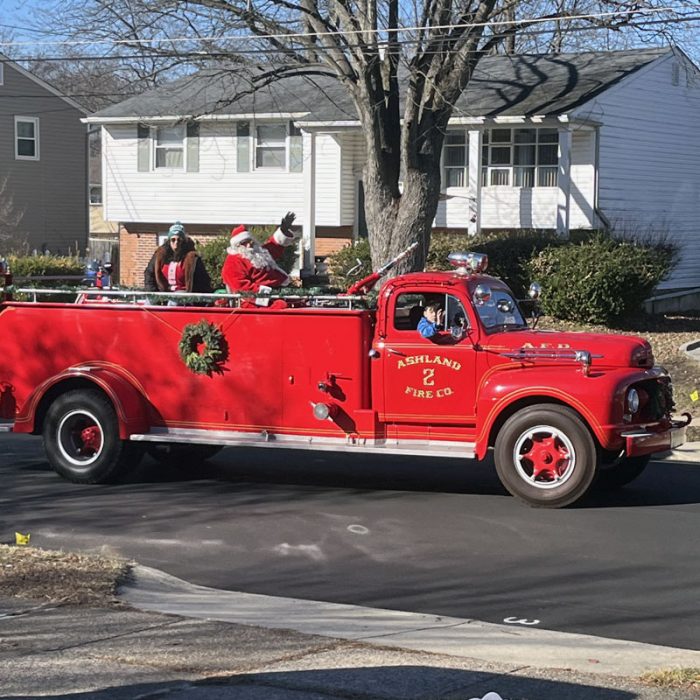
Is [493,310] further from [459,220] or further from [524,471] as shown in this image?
[459,220]

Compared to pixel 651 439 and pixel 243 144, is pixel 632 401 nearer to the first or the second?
pixel 651 439

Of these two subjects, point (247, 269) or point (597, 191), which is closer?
point (247, 269)

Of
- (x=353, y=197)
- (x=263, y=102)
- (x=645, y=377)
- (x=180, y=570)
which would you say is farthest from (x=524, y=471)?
(x=263, y=102)

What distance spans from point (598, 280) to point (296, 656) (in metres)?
16.9

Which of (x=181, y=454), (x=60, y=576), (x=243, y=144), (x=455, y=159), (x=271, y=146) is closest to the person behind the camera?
(x=60, y=576)

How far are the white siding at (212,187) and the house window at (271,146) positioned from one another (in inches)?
11.3

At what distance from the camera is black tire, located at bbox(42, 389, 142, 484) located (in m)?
11.3

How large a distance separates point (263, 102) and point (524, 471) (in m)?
25.4

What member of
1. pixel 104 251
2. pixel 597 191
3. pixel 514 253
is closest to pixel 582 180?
pixel 597 191

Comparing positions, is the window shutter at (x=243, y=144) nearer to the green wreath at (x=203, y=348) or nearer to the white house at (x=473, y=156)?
the white house at (x=473, y=156)

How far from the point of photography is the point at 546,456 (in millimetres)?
Result: 9922

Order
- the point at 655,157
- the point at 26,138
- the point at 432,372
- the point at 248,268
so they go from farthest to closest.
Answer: the point at 26,138
the point at 655,157
the point at 248,268
the point at 432,372

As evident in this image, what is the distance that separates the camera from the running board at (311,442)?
10.2m

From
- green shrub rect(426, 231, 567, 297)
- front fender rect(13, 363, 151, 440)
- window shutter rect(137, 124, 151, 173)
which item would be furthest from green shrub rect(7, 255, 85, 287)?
front fender rect(13, 363, 151, 440)
